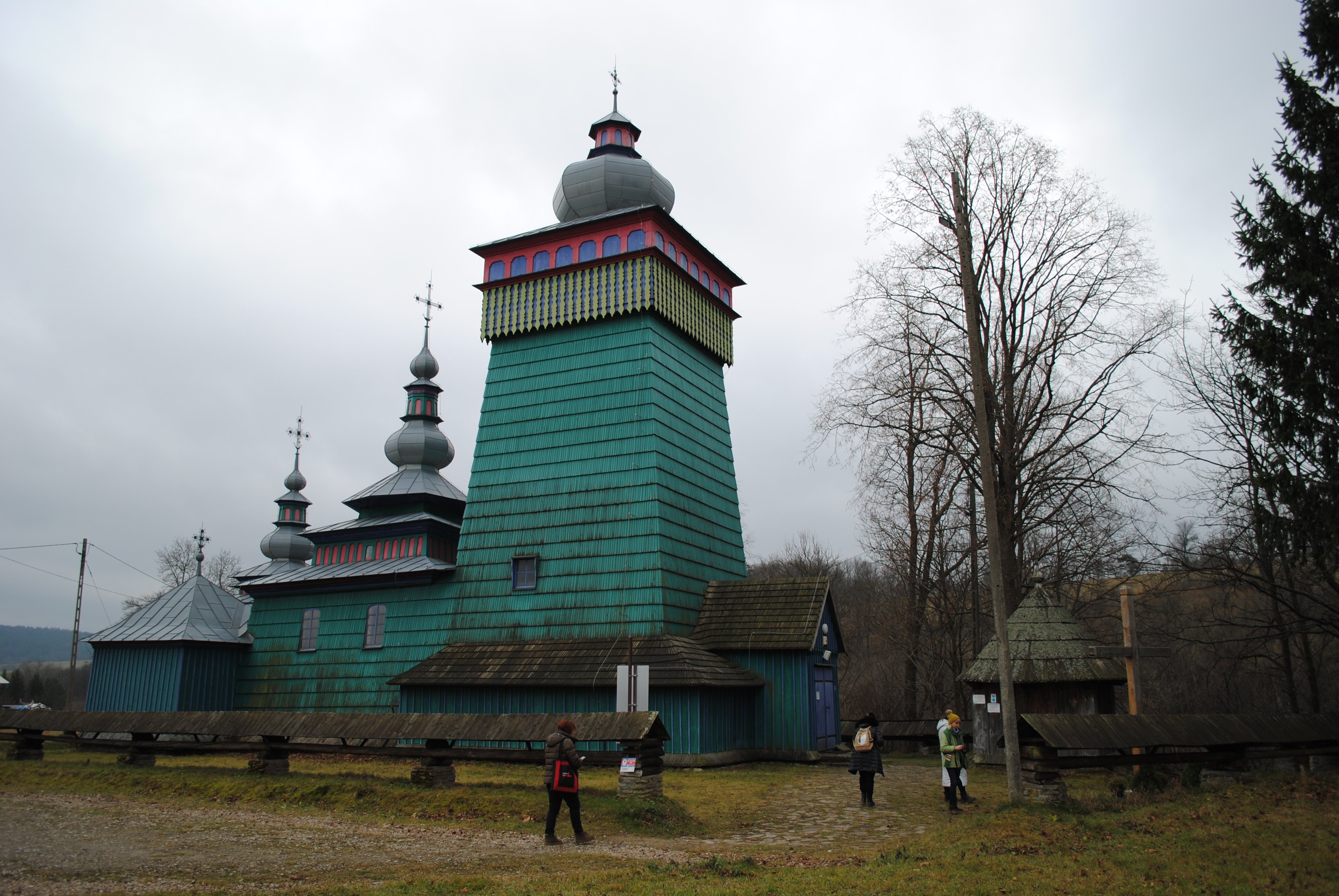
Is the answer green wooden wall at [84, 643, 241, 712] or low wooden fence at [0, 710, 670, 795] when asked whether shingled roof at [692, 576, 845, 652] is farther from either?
green wooden wall at [84, 643, 241, 712]

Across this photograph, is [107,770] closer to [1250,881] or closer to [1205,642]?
[1250,881]

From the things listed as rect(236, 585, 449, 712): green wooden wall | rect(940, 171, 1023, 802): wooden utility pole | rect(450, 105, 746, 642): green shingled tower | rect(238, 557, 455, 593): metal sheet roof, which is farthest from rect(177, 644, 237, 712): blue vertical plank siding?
rect(940, 171, 1023, 802): wooden utility pole

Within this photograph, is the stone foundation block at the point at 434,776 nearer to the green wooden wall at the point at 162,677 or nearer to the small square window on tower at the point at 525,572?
the small square window on tower at the point at 525,572

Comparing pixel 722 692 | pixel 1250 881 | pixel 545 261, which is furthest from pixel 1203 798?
A: pixel 545 261

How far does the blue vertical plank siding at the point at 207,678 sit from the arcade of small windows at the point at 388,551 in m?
3.31

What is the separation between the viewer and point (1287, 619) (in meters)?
20.9

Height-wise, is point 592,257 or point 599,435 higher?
point 592,257

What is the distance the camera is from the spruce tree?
12336mm

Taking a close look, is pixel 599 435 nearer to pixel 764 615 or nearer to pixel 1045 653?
pixel 764 615

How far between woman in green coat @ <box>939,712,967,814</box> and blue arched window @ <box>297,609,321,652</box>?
16.7 metres

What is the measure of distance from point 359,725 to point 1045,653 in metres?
11.8

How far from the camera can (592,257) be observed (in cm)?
2155

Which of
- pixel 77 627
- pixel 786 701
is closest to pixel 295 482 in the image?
pixel 77 627

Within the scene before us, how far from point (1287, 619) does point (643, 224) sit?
1745 centimetres
